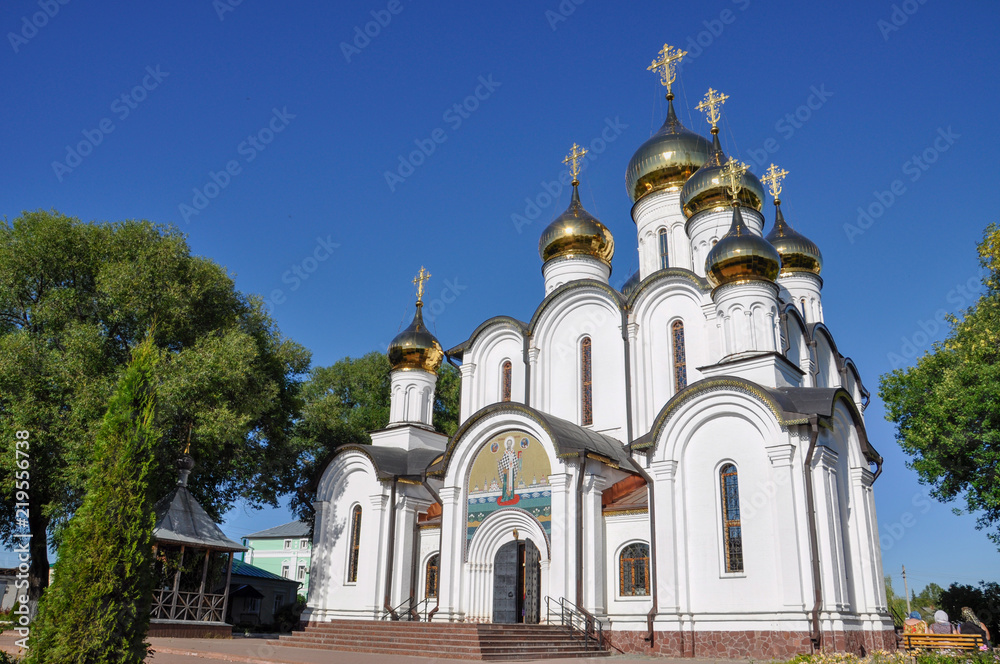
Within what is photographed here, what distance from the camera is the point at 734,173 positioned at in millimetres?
15445

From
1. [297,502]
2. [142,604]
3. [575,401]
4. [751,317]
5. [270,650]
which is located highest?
[751,317]

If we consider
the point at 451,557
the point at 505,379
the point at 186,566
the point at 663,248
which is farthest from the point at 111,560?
the point at 663,248

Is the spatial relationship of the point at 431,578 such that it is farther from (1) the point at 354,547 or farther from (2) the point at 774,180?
(2) the point at 774,180

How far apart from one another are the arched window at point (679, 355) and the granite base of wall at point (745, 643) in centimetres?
479

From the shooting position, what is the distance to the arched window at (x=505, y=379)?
16.8m

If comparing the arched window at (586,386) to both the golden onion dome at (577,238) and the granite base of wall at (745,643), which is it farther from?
the granite base of wall at (745,643)

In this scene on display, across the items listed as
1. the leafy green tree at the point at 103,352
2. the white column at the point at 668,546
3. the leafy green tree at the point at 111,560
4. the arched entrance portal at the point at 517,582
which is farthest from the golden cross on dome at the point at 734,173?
the leafy green tree at the point at 111,560

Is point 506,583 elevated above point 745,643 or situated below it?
above

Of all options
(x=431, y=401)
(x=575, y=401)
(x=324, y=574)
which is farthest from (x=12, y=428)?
(x=575, y=401)

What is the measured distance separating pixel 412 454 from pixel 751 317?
7.86 meters

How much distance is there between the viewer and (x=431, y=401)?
18.3m

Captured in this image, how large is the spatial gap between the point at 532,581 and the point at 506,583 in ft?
1.58

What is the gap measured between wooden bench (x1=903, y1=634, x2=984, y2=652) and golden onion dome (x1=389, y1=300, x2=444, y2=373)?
37.6 ft

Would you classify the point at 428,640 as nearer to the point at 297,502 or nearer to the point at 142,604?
the point at 142,604
